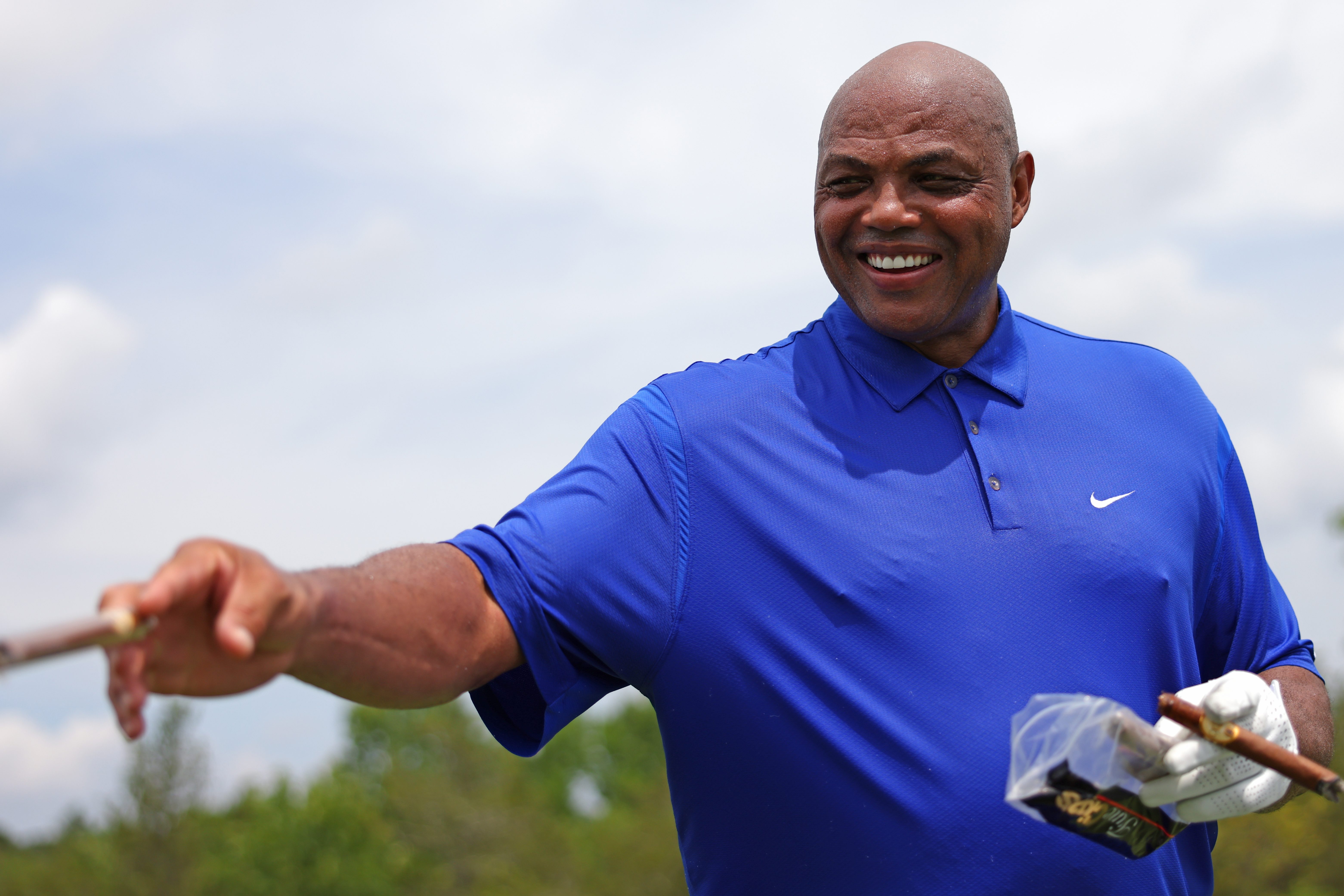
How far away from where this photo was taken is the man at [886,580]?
2.71m

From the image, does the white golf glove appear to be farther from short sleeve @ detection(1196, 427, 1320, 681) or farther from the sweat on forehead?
the sweat on forehead

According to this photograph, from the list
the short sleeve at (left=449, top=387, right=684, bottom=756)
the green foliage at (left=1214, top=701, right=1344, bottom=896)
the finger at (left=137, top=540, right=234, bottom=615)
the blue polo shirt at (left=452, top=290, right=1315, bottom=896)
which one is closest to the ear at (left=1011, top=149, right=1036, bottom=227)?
the blue polo shirt at (left=452, top=290, right=1315, bottom=896)

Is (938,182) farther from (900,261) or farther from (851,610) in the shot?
(851,610)

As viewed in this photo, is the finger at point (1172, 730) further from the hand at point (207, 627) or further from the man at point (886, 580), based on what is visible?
the hand at point (207, 627)

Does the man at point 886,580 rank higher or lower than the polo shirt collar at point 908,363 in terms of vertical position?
lower

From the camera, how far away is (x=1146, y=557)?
296cm

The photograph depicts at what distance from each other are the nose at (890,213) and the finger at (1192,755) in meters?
1.35

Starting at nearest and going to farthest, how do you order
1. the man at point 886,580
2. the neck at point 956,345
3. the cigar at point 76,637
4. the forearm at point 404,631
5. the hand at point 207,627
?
the cigar at point 76,637
the hand at point 207,627
the forearm at point 404,631
the man at point 886,580
the neck at point 956,345

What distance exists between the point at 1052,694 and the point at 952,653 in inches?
11.5

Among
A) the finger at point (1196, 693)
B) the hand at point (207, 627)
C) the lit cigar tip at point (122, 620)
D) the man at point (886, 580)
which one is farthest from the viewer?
the man at point (886, 580)

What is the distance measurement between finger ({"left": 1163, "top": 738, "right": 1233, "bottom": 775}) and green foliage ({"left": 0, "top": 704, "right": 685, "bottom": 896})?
1465 inches

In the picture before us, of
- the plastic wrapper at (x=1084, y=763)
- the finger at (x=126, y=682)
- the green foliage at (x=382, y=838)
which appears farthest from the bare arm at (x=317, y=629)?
the green foliage at (x=382, y=838)

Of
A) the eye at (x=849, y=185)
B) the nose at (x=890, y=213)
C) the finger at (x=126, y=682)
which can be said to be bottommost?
the finger at (x=126, y=682)

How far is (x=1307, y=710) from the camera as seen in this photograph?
3.11m
